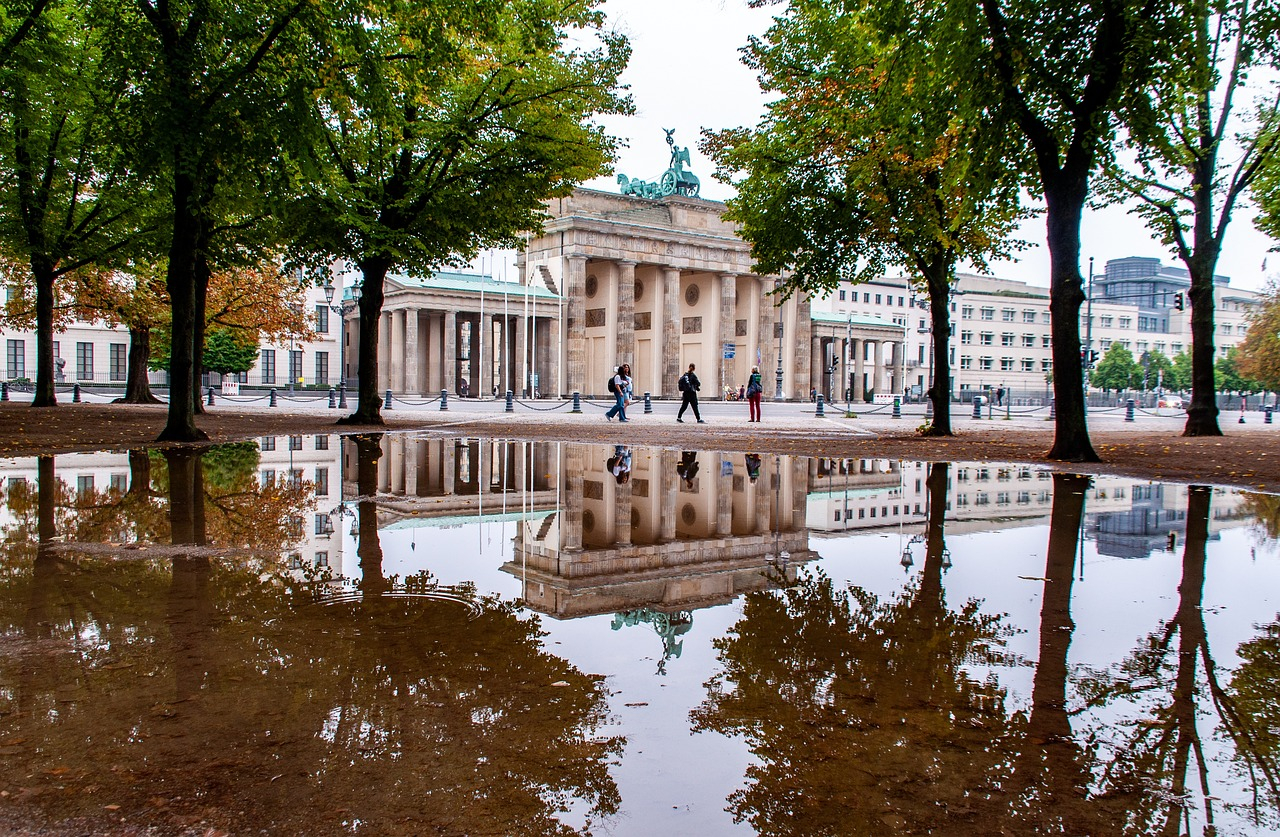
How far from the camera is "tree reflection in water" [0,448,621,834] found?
2.61 metres

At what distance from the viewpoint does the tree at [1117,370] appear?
11988cm

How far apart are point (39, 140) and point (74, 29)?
3503 millimetres

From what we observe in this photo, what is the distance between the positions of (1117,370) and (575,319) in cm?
8684

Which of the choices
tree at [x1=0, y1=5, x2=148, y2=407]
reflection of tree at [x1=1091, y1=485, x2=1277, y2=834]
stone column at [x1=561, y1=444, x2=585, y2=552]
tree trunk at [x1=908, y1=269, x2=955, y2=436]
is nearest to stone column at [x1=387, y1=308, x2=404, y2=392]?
tree at [x1=0, y1=5, x2=148, y2=407]

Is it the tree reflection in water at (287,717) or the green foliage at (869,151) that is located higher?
the green foliage at (869,151)

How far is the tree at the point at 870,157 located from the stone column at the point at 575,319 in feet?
139

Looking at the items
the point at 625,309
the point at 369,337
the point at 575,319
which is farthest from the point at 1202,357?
the point at 625,309

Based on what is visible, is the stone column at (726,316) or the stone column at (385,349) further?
the stone column at (726,316)

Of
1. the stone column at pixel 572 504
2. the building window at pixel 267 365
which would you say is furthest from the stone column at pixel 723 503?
the building window at pixel 267 365

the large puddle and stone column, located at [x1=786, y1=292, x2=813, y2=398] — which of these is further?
stone column, located at [x1=786, y1=292, x2=813, y2=398]

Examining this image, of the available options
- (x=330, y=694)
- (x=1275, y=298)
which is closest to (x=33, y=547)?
(x=330, y=694)

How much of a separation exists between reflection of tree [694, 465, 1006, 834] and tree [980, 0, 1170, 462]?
36.2 feet

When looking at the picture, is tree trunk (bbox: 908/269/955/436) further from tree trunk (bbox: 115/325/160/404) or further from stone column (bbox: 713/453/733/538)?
tree trunk (bbox: 115/325/160/404)

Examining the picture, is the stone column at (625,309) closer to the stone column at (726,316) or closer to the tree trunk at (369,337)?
the stone column at (726,316)
